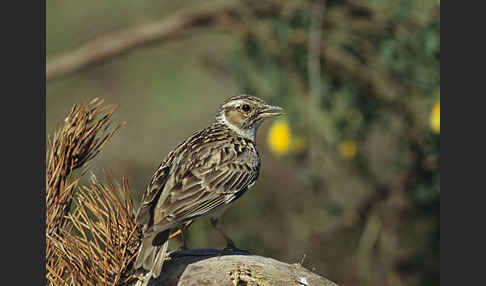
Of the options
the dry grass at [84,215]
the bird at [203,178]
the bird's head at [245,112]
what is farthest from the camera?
the bird's head at [245,112]

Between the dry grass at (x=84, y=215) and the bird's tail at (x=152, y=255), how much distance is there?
48 mm

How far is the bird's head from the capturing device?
17.5 feet

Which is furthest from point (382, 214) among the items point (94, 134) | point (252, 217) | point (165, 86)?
point (165, 86)

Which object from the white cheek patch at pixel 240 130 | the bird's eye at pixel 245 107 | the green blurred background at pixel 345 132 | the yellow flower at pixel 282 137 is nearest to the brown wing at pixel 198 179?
the white cheek patch at pixel 240 130

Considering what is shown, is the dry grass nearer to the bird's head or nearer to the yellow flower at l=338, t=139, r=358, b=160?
the bird's head

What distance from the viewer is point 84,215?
11.1 ft

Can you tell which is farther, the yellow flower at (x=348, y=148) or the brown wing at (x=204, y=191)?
the yellow flower at (x=348, y=148)

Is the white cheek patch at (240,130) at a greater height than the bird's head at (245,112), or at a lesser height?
lesser

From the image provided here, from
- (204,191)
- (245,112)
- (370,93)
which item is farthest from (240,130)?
(370,93)

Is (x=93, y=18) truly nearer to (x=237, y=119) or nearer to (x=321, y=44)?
(x=321, y=44)

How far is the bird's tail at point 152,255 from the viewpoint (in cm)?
336

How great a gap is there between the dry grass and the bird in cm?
14

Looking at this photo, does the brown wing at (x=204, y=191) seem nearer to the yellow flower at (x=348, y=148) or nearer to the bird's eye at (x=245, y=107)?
the bird's eye at (x=245, y=107)

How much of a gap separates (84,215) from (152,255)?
404mm
